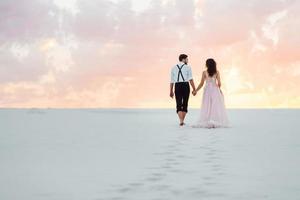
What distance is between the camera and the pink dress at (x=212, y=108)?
720 inches

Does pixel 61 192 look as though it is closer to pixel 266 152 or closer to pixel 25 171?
pixel 25 171

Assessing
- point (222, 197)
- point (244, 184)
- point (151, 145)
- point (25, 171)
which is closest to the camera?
point (222, 197)

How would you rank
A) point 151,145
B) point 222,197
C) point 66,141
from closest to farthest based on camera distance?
point 222,197
point 151,145
point 66,141

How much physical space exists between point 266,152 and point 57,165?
4.00 metres

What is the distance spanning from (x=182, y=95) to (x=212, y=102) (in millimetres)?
1234

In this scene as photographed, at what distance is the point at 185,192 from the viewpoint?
236 inches

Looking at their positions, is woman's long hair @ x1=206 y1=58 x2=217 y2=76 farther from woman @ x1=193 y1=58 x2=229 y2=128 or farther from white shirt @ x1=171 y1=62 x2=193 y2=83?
white shirt @ x1=171 y1=62 x2=193 y2=83

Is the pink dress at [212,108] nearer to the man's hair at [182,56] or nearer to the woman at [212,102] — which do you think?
the woman at [212,102]

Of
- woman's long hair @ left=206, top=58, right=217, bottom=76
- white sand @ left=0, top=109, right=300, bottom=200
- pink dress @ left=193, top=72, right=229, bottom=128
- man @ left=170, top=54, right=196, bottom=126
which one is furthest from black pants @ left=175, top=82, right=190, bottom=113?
white sand @ left=0, top=109, right=300, bottom=200

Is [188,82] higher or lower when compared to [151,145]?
higher

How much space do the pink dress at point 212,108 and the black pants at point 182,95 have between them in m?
0.72

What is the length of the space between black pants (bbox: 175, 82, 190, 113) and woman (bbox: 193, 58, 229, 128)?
50 centimetres

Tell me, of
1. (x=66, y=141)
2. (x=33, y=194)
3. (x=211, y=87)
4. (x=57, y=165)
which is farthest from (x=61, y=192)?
(x=211, y=87)

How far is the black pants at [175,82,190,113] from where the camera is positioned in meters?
18.9
